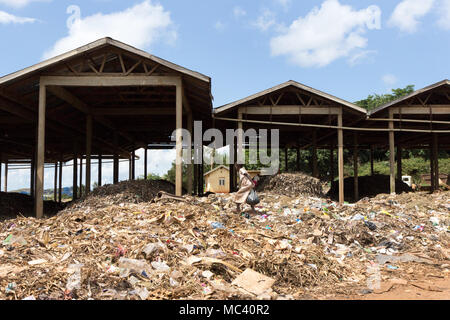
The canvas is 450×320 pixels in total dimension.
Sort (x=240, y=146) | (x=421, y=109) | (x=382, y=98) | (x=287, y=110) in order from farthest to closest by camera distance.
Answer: (x=382, y=98)
(x=421, y=109)
(x=287, y=110)
(x=240, y=146)

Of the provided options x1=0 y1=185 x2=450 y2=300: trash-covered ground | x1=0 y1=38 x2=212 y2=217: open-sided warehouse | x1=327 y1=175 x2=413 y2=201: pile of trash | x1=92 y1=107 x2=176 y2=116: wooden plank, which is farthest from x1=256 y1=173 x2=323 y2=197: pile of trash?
x1=327 y1=175 x2=413 y2=201: pile of trash

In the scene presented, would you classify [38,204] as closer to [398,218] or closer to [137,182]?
[137,182]

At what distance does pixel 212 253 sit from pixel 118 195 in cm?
579

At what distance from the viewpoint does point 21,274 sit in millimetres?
4859

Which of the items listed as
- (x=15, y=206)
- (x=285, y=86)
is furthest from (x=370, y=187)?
(x=15, y=206)

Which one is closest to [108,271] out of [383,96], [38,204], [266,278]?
[266,278]

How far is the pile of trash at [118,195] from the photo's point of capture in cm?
1048

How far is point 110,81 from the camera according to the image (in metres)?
10.4

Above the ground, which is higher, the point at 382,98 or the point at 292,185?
the point at 382,98

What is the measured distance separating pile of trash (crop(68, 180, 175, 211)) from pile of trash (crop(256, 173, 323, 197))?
4183 millimetres

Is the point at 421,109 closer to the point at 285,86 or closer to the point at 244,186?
the point at 285,86

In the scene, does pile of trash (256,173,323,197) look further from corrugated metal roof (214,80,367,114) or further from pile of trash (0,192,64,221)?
pile of trash (0,192,64,221)

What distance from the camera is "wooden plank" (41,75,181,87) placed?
34.2 ft
